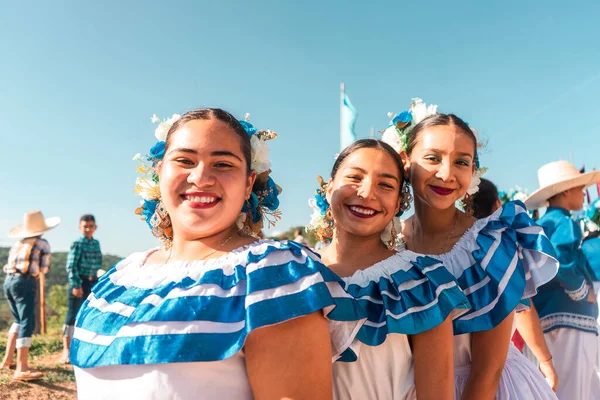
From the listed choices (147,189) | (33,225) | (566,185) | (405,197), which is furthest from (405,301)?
(33,225)

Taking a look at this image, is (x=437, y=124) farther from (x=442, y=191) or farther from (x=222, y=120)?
(x=222, y=120)

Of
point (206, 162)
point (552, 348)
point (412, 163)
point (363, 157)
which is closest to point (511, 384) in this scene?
point (412, 163)

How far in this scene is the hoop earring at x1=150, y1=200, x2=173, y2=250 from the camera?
6.29ft

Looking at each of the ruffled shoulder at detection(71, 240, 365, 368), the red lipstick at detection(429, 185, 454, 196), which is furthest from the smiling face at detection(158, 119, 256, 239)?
the red lipstick at detection(429, 185, 454, 196)

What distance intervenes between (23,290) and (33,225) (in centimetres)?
113

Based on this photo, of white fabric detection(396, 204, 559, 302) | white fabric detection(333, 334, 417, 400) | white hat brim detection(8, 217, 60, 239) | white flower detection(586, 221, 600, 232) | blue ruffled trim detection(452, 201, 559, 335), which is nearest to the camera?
white fabric detection(333, 334, 417, 400)

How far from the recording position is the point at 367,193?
2010 mm

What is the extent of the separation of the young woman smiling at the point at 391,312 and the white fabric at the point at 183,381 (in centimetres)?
59

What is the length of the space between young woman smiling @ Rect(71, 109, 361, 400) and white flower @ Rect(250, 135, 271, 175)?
8 centimetres

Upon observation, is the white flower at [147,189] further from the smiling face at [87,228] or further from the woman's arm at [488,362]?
the smiling face at [87,228]

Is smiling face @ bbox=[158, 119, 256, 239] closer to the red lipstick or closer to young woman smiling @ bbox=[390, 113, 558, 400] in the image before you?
young woman smiling @ bbox=[390, 113, 558, 400]

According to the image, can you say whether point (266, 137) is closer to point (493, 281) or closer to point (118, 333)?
point (118, 333)

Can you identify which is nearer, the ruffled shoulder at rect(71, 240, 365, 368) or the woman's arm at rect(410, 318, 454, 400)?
the ruffled shoulder at rect(71, 240, 365, 368)

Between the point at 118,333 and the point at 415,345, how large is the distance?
1113 mm
